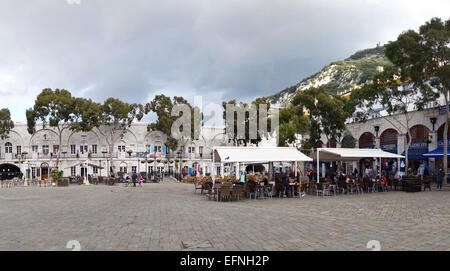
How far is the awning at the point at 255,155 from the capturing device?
52.2ft

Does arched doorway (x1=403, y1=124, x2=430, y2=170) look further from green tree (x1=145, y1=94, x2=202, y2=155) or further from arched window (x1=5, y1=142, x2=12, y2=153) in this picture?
arched window (x1=5, y1=142, x2=12, y2=153)

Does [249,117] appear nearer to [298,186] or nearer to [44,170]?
[298,186]

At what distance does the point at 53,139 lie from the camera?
4541 centimetres

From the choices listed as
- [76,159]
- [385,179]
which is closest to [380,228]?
[385,179]

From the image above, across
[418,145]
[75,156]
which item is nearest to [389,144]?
[418,145]

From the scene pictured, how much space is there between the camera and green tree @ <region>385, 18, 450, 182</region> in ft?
62.8

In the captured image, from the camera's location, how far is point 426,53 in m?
19.8

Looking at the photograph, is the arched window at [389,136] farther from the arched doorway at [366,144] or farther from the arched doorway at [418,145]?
the arched doorway at [418,145]

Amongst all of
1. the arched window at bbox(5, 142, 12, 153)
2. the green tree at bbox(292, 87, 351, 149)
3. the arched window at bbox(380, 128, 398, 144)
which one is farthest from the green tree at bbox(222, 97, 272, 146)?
the arched window at bbox(5, 142, 12, 153)

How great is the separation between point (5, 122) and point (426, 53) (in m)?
46.5

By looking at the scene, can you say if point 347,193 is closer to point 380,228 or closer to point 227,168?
point 380,228

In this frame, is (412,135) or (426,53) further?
(412,135)

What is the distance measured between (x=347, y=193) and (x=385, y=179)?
123 inches

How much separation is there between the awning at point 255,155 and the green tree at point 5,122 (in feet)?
124
